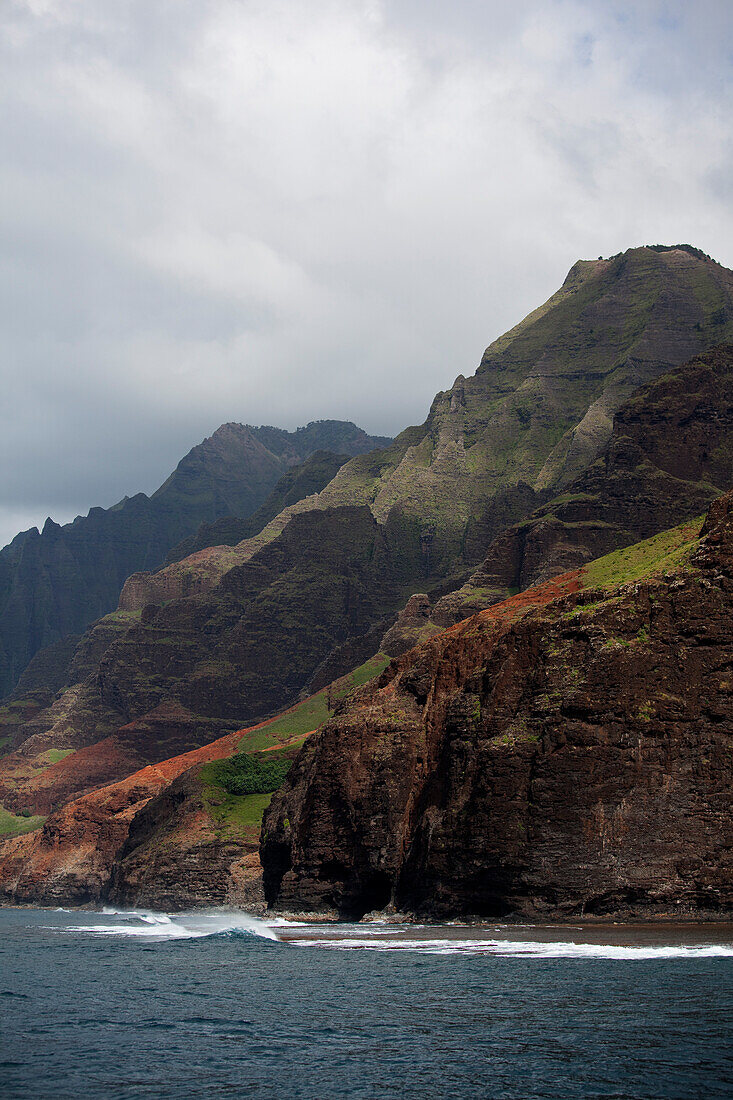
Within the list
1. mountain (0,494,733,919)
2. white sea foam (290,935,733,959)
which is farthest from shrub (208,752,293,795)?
white sea foam (290,935,733,959)

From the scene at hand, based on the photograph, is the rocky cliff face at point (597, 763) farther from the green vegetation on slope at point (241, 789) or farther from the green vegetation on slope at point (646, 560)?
the green vegetation on slope at point (241, 789)

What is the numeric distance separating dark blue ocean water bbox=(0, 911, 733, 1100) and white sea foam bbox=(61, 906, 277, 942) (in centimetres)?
3166

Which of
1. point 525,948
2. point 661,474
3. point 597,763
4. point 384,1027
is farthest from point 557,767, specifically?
point 661,474

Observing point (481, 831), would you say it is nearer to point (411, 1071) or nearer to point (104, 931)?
point (411, 1071)

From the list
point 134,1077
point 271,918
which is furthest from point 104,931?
point 134,1077

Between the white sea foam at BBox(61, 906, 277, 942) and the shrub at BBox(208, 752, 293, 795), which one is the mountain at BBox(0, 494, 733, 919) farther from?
the shrub at BBox(208, 752, 293, 795)

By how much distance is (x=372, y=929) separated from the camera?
83.9 metres

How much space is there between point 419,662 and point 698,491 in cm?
10262

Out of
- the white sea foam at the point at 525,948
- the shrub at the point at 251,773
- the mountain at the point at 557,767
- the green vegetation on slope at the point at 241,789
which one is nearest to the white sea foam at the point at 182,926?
the mountain at the point at 557,767

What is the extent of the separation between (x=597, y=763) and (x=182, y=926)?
2543 inches

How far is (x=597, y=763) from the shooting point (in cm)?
6850

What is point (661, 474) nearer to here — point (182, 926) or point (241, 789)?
point (241, 789)

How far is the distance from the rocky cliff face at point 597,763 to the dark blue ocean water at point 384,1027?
7732mm

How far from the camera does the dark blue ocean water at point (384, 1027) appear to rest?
32.0 m
